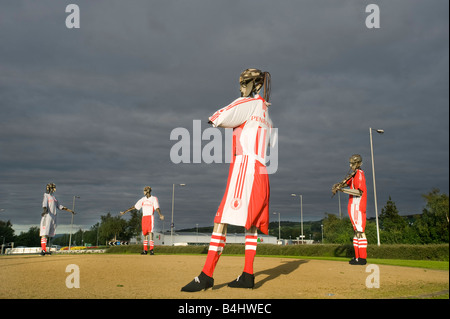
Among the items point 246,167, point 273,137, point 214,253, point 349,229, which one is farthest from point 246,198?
point 349,229

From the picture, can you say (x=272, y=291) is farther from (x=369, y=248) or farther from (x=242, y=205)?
(x=369, y=248)

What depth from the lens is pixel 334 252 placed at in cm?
1817

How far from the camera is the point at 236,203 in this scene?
5.23 meters

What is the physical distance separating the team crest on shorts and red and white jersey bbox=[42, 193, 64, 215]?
12.6m

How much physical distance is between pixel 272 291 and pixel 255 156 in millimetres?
2095

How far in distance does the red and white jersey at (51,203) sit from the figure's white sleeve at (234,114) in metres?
12.6

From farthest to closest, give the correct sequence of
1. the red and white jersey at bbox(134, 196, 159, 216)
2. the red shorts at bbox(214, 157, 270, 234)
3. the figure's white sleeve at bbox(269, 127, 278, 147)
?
1. the red and white jersey at bbox(134, 196, 159, 216)
2. the figure's white sleeve at bbox(269, 127, 278, 147)
3. the red shorts at bbox(214, 157, 270, 234)

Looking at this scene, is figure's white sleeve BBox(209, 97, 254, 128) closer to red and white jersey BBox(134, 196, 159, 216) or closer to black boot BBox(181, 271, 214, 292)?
black boot BBox(181, 271, 214, 292)

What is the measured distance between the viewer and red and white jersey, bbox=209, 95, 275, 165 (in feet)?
17.6

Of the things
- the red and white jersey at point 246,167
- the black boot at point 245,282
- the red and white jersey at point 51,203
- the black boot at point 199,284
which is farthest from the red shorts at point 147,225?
the black boot at point 199,284

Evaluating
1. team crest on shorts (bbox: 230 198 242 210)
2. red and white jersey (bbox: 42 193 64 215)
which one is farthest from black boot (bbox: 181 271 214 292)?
red and white jersey (bbox: 42 193 64 215)

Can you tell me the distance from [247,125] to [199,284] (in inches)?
103

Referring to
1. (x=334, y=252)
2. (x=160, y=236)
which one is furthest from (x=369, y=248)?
(x=160, y=236)

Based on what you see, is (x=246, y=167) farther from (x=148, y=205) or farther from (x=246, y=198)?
(x=148, y=205)
